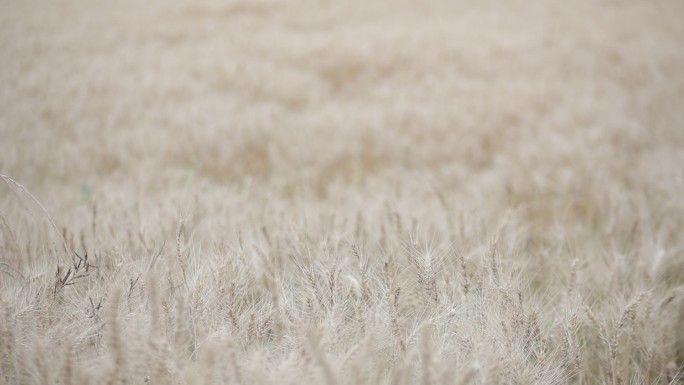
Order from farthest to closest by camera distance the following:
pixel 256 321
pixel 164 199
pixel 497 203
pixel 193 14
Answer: pixel 193 14 < pixel 497 203 < pixel 164 199 < pixel 256 321

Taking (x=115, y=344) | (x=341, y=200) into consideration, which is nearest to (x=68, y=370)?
(x=115, y=344)

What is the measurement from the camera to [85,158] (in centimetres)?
270

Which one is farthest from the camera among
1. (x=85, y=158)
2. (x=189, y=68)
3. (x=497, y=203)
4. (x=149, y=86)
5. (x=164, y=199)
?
(x=189, y=68)

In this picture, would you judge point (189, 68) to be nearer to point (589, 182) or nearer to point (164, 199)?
point (164, 199)

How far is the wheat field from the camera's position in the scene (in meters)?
0.78

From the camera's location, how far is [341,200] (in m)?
2.20

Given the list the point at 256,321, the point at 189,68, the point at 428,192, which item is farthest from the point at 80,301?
the point at 189,68

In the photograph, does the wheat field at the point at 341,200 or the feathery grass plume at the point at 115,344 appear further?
the wheat field at the point at 341,200

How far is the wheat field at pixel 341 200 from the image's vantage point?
0.78 meters

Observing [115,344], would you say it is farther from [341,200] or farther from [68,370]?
[341,200]

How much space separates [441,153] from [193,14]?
24.1 ft

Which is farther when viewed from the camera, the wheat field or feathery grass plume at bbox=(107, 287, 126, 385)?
the wheat field

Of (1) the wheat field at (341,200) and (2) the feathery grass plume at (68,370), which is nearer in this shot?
(2) the feathery grass plume at (68,370)

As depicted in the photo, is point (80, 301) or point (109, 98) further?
point (109, 98)
